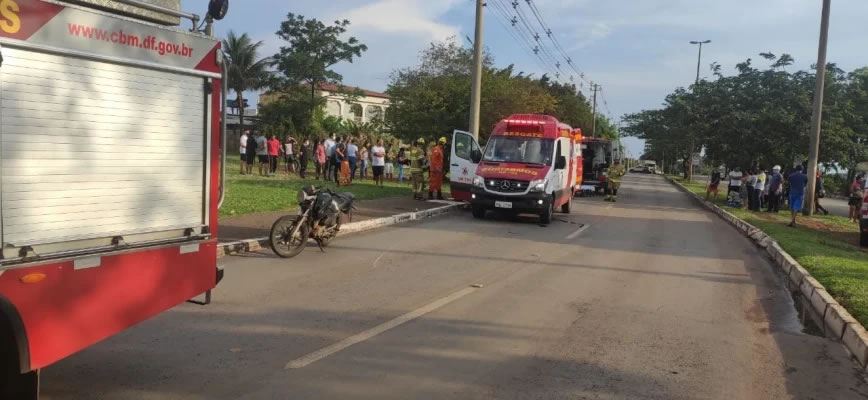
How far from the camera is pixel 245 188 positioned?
61.0 ft

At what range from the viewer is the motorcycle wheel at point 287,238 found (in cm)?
955

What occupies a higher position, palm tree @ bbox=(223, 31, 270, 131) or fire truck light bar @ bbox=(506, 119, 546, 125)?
palm tree @ bbox=(223, 31, 270, 131)

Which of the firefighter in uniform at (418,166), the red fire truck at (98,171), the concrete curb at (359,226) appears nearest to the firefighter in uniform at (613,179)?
the concrete curb at (359,226)

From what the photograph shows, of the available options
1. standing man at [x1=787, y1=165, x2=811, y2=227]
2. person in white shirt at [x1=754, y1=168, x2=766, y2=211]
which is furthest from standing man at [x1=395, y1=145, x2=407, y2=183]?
standing man at [x1=787, y1=165, x2=811, y2=227]

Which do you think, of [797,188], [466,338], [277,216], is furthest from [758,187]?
[466,338]

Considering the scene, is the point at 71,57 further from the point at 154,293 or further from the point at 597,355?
the point at 597,355

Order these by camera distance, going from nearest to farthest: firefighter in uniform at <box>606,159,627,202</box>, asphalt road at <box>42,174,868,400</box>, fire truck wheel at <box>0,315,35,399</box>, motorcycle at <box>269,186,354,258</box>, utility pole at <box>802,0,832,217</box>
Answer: fire truck wheel at <box>0,315,35,399</box> → asphalt road at <box>42,174,868,400</box> → motorcycle at <box>269,186,354,258</box> → utility pole at <box>802,0,832,217</box> → firefighter in uniform at <box>606,159,627,202</box>

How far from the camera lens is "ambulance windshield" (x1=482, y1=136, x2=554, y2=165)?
16.6m

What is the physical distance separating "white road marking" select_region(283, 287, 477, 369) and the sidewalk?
4.43m

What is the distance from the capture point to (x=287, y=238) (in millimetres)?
9750

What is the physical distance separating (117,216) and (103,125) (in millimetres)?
573

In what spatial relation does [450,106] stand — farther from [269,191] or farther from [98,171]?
[98,171]

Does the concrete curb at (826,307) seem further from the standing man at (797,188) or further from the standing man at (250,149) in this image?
the standing man at (250,149)

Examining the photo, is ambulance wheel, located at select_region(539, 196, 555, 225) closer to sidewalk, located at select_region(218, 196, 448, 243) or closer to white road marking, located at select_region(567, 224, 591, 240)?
white road marking, located at select_region(567, 224, 591, 240)
